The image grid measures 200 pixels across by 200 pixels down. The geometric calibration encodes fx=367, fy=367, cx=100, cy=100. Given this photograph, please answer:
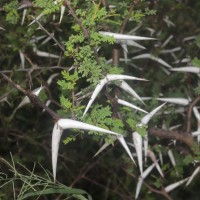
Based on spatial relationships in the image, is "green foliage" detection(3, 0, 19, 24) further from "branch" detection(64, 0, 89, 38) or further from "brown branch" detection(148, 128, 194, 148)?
"brown branch" detection(148, 128, 194, 148)

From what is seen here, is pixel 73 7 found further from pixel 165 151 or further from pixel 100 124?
pixel 165 151

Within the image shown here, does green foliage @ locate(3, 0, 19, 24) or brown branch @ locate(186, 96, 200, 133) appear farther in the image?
brown branch @ locate(186, 96, 200, 133)

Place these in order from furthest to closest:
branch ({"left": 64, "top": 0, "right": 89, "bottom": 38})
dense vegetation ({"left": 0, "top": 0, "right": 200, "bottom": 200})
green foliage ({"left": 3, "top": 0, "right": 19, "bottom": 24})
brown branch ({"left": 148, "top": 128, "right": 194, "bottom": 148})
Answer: brown branch ({"left": 148, "top": 128, "right": 194, "bottom": 148}) < green foliage ({"left": 3, "top": 0, "right": 19, "bottom": 24}) < dense vegetation ({"left": 0, "top": 0, "right": 200, "bottom": 200}) < branch ({"left": 64, "top": 0, "right": 89, "bottom": 38})

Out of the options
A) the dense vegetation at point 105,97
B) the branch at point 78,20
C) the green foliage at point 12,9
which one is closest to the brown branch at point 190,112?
the dense vegetation at point 105,97

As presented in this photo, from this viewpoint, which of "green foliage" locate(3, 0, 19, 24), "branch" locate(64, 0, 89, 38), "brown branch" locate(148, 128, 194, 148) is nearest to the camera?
"branch" locate(64, 0, 89, 38)

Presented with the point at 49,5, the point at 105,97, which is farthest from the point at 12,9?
the point at 105,97

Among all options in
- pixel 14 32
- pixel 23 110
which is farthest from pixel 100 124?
pixel 23 110

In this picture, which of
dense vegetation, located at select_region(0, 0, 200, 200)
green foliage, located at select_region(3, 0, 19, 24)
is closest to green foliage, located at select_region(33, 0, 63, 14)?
dense vegetation, located at select_region(0, 0, 200, 200)

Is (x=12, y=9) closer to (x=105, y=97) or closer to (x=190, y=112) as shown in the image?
(x=105, y=97)
